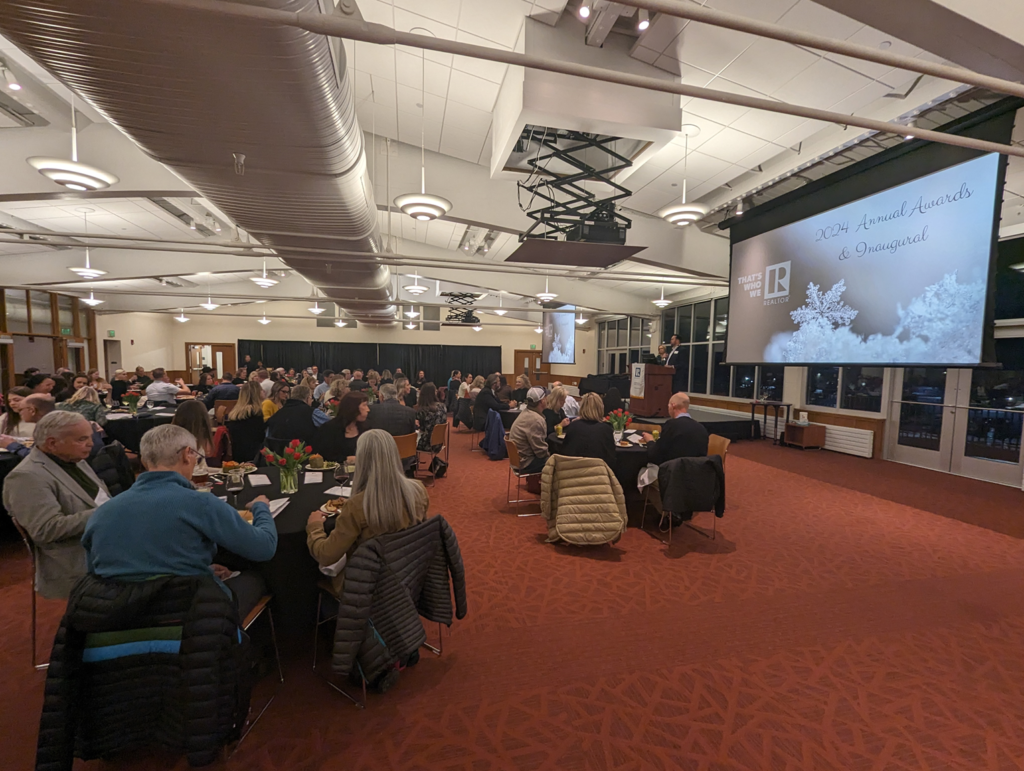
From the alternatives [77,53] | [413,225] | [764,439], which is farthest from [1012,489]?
[413,225]

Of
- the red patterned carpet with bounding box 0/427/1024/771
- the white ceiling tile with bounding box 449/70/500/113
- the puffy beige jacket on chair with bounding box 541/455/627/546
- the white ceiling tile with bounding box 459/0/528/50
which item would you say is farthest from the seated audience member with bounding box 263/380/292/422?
the white ceiling tile with bounding box 459/0/528/50

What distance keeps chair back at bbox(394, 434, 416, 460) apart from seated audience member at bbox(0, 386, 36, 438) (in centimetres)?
338

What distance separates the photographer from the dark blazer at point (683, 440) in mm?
4128

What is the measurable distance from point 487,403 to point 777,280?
485 centimetres

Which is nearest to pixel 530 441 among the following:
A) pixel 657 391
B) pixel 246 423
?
pixel 246 423

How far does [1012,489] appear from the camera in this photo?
622 centimetres

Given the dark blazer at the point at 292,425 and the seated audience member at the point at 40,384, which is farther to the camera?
the seated audience member at the point at 40,384

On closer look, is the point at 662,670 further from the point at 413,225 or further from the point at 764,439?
the point at 413,225

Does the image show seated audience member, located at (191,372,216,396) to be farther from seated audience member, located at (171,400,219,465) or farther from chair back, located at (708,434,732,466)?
chair back, located at (708,434,732,466)

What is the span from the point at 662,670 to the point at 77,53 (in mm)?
4237

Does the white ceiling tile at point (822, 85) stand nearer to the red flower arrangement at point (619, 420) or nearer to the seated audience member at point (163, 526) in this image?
the red flower arrangement at point (619, 420)

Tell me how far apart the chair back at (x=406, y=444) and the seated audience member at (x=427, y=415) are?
3.16ft

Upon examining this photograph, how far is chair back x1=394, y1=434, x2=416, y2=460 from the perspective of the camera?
15.2 ft

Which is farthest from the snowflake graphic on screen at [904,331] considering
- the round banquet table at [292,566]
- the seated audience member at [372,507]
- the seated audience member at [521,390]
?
the round banquet table at [292,566]
